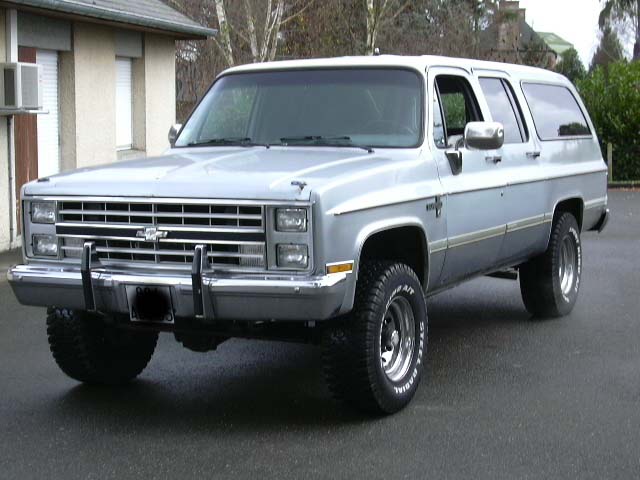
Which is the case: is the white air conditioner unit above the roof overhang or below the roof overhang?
below

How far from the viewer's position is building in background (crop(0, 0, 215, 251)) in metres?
13.5

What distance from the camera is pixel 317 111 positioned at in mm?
7277

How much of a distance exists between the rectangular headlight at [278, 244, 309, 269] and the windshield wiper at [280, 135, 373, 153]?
1330mm

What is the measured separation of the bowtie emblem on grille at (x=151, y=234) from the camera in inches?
235

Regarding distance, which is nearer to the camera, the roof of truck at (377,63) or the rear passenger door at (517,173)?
the roof of truck at (377,63)

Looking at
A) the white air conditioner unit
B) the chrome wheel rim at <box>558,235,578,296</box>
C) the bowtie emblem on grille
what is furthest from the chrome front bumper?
the white air conditioner unit

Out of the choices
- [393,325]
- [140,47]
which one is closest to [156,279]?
[393,325]

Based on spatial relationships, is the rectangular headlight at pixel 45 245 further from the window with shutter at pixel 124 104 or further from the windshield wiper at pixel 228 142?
the window with shutter at pixel 124 104

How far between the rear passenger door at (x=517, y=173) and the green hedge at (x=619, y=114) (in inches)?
698

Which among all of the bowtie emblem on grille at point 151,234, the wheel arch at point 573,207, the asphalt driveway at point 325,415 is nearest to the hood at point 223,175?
the bowtie emblem on grille at point 151,234

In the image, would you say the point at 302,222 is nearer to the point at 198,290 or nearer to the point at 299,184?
the point at 299,184

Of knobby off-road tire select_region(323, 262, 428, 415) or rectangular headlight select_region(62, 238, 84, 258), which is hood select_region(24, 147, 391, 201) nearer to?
rectangular headlight select_region(62, 238, 84, 258)

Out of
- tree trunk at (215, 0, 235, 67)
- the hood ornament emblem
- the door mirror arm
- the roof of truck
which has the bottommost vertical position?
the hood ornament emblem

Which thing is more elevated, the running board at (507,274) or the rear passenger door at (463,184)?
the rear passenger door at (463,184)
